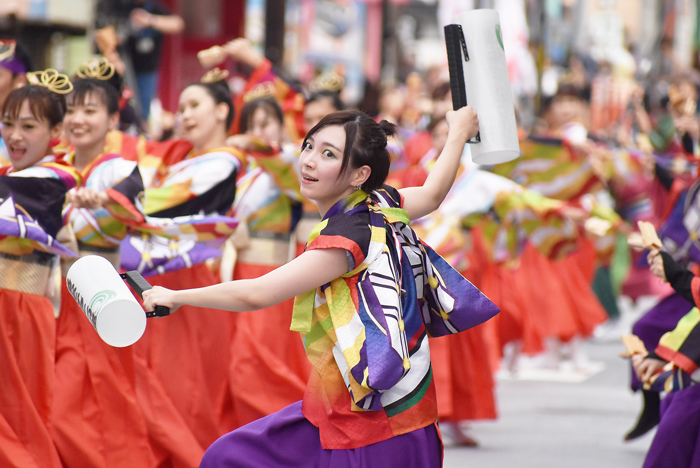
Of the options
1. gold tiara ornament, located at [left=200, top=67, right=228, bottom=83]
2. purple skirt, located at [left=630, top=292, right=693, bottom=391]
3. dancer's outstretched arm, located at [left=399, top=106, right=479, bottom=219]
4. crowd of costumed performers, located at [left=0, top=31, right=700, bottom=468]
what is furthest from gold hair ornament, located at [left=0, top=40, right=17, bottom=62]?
purple skirt, located at [left=630, top=292, right=693, bottom=391]

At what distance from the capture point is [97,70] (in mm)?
4523

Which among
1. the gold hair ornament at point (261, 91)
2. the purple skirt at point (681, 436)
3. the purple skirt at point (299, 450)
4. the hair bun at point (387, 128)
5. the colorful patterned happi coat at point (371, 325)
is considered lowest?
the purple skirt at point (681, 436)

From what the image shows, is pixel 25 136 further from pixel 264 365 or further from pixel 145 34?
pixel 145 34

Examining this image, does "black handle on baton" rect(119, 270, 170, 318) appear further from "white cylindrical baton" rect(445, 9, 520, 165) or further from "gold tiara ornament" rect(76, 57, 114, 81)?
"gold tiara ornament" rect(76, 57, 114, 81)

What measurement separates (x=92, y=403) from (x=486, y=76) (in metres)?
1.97

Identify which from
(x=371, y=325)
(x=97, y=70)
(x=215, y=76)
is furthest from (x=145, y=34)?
(x=371, y=325)

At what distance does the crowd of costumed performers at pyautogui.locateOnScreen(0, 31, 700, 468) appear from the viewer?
2770mm

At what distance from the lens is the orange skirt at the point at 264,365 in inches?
192

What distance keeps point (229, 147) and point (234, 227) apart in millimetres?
440

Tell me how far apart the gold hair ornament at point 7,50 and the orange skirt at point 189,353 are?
120cm

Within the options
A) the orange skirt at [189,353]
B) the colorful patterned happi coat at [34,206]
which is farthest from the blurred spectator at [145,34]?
the colorful patterned happi coat at [34,206]

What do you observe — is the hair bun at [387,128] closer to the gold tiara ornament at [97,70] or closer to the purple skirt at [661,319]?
the gold tiara ornament at [97,70]

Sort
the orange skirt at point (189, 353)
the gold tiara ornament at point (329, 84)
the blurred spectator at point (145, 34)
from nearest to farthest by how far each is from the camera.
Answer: the orange skirt at point (189, 353), the gold tiara ornament at point (329, 84), the blurred spectator at point (145, 34)

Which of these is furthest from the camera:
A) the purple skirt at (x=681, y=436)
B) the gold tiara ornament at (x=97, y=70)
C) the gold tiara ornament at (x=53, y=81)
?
the gold tiara ornament at (x=97, y=70)
